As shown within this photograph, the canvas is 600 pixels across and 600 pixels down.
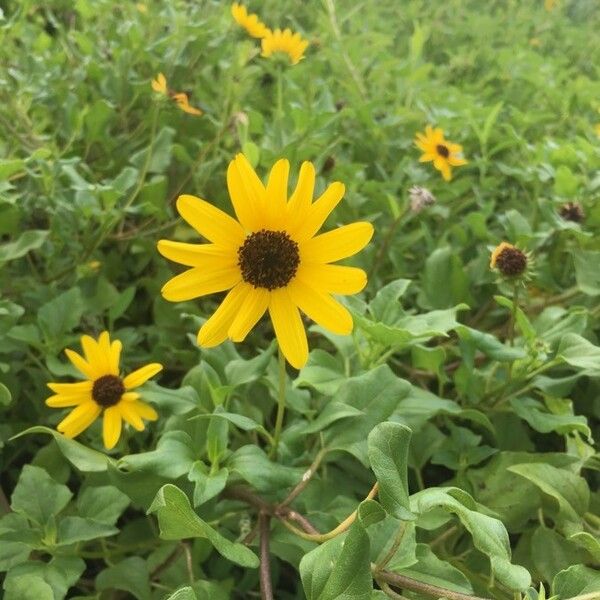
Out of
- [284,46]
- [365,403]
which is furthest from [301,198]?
[284,46]

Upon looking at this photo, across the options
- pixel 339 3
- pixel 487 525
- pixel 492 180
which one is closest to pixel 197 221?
pixel 487 525

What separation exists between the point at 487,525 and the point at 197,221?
404 mm

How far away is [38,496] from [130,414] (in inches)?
5.8

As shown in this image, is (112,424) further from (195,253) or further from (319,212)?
(319,212)

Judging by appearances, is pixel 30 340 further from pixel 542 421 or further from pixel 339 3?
pixel 339 3

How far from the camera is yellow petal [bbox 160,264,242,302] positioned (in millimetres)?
679

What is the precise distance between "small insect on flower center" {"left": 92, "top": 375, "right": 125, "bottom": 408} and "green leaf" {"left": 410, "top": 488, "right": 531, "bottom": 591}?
1.48 ft

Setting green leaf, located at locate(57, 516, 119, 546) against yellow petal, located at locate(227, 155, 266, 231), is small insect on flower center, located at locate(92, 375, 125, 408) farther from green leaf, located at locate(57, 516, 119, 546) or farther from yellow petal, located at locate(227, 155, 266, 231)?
yellow petal, located at locate(227, 155, 266, 231)

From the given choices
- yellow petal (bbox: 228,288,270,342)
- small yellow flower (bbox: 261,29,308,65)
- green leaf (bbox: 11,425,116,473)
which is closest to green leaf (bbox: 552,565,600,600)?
yellow petal (bbox: 228,288,270,342)

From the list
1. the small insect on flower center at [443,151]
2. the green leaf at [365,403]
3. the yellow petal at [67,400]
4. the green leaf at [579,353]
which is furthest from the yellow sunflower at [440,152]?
the yellow petal at [67,400]

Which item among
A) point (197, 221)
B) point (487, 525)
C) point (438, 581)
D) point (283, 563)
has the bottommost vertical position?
point (283, 563)

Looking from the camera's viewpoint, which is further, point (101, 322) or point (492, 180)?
point (492, 180)

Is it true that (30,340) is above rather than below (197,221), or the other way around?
below

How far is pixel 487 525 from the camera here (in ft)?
1.91
